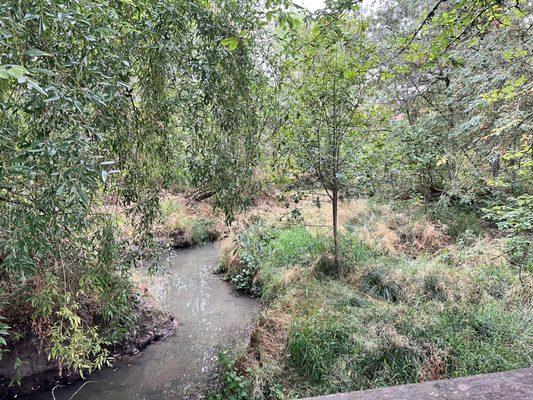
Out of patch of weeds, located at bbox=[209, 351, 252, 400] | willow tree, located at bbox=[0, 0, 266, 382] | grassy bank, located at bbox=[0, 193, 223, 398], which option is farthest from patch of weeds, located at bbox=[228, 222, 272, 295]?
willow tree, located at bbox=[0, 0, 266, 382]

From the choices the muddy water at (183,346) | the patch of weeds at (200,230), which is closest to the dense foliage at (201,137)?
the muddy water at (183,346)

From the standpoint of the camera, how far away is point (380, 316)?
338 centimetres

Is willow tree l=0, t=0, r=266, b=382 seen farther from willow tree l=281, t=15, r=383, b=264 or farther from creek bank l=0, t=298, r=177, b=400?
willow tree l=281, t=15, r=383, b=264

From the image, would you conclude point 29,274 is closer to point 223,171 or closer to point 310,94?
point 223,171

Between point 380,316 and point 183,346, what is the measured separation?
2.52 meters

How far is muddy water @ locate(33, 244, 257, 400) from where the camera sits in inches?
138

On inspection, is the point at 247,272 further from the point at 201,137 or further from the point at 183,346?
the point at 201,137

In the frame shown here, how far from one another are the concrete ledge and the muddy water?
2.42 m

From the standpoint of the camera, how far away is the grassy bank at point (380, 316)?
287 cm

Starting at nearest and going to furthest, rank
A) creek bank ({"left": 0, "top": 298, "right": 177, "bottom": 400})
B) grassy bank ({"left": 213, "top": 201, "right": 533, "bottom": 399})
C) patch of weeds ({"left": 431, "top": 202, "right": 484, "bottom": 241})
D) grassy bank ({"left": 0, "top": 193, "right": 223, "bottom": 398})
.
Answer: grassy bank ({"left": 0, "top": 193, "right": 223, "bottom": 398})
grassy bank ({"left": 213, "top": 201, "right": 533, "bottom": 399})
creek bank ({"left": 0, "top": 298, "right": 177, "bottom": 400})
patch of weeds ({"left": 431, "top": 202, "right": 484, "bottom": 241})

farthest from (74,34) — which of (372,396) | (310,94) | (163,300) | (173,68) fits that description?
(163,300)

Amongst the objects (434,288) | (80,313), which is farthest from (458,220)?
(80,313)

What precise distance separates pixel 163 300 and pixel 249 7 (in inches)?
183

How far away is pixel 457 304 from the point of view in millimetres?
3424
